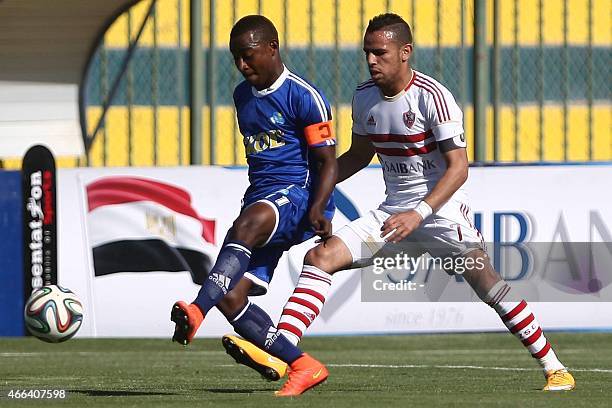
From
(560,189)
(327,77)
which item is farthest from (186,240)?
(327,77)

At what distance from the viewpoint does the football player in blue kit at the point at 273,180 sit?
7.55m

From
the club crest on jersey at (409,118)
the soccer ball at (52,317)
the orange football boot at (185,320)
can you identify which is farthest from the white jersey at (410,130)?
the soccer ball at (52,317)

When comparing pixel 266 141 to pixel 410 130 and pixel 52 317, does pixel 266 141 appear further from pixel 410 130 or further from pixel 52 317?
pixel 52 317

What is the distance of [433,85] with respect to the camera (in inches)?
310

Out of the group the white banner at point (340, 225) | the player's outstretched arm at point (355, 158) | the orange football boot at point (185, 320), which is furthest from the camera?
the white banner at point (340, 225)

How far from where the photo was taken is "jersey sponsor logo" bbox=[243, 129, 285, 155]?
7.77 metres

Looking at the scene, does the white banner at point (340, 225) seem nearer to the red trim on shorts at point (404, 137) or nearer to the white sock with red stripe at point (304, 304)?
the red trim on shorts at point (404, 137)

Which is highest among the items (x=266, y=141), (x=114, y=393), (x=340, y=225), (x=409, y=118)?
(x=409, y=118)

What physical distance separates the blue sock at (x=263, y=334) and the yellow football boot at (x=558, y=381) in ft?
4.27

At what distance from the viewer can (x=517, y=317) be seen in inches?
311

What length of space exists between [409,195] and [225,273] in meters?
1.13

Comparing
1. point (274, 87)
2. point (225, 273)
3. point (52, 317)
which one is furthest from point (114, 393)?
point (274, 87)

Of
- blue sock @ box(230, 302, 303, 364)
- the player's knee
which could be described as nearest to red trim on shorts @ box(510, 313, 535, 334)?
the player's knee

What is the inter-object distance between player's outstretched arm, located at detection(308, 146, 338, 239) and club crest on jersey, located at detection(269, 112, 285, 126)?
0.23 m
